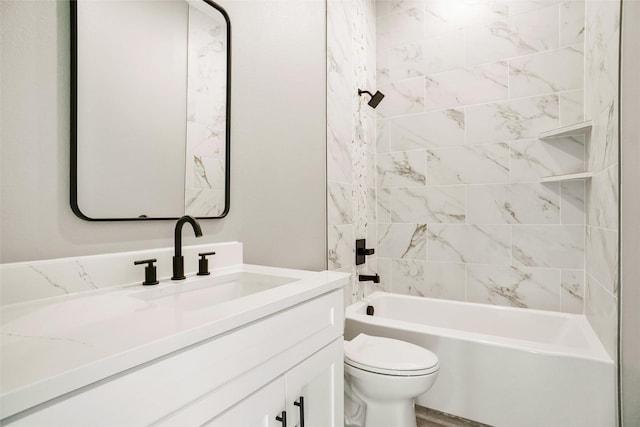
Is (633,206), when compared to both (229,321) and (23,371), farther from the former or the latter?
(23,371)

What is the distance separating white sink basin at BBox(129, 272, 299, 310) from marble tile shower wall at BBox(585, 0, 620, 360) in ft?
4.57

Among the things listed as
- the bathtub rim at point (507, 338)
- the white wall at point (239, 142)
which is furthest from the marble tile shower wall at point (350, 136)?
the bathtub rim at point (507, 338)

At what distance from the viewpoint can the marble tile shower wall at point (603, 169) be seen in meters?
1.41

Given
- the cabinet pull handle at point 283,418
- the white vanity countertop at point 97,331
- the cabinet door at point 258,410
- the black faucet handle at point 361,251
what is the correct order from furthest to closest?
the black faucet handle at point 361,251, the cabinet pull handle at point 283,418, the cabinet door at point 258,410, the white vanity countertop at point 97,331

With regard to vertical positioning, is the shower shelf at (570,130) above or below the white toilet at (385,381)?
above

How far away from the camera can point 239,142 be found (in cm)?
144

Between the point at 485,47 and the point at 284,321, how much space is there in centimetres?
243

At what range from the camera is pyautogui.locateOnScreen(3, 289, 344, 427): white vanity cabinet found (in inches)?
20.0

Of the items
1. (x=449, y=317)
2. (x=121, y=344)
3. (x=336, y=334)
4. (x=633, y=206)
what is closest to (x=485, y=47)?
(x=633, y=206)

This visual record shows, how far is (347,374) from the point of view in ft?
5.23

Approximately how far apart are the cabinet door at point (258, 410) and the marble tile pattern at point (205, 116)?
2.24ft

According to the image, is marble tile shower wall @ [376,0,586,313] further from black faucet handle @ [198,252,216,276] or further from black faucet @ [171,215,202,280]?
black faucet @ [171,215,202,280]

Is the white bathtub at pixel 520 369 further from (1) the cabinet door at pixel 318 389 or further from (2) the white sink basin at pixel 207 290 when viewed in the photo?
(2) the white sink basin at pixel 207 290

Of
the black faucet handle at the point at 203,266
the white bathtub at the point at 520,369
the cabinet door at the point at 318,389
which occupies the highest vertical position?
the black faucet handle at the point at 203,266
